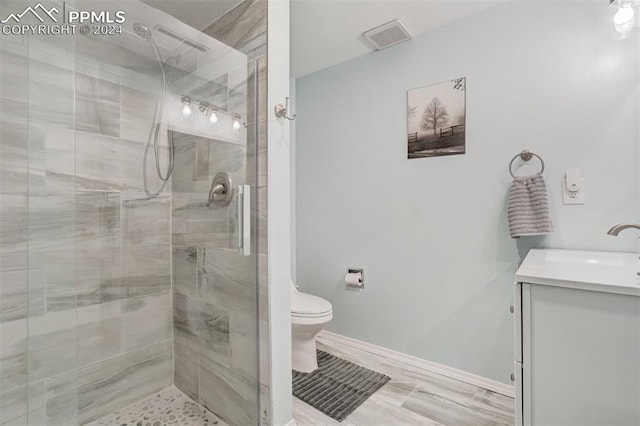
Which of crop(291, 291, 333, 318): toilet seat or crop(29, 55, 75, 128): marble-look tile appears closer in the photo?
crop(29, 55, 75, 128): marble-look tile

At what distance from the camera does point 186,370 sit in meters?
1.76

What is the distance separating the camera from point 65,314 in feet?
4.52

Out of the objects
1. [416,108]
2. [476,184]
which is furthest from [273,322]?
[416,108]

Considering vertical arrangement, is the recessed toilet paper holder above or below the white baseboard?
above

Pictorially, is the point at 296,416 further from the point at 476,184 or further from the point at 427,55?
the point at 427,55

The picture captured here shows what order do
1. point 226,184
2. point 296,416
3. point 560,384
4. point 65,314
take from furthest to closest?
point 296,416 < point 226,184 < point 65,314 < point 560,384

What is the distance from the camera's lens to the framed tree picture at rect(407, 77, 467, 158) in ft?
6.46

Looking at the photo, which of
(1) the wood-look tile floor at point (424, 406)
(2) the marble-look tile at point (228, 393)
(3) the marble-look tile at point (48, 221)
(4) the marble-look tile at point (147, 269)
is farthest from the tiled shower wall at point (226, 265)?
(3) the marble-look tile at point (48, 221)

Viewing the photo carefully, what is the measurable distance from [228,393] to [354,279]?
3.81 ft

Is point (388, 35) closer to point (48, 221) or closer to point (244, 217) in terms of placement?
point (244, 217)

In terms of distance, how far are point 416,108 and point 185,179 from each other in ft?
5.13

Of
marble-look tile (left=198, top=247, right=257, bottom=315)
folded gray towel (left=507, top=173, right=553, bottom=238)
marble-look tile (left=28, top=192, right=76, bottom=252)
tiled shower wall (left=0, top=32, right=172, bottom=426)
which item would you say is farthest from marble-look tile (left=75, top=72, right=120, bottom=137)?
folded gray towel (left=507, top=173, right=553, bottom=238)

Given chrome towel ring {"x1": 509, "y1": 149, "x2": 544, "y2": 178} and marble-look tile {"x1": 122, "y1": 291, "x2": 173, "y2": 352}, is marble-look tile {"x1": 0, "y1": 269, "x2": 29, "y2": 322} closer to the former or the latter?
marble-look tile {"x1": 122, "y1": 291, "x2": 173, "y2": 352}

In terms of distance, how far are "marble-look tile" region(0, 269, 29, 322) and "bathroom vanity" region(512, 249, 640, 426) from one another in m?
1.92
